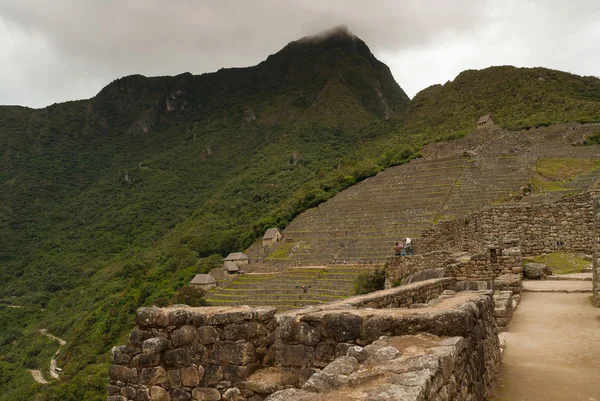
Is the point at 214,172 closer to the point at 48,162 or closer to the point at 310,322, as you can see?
the point at 48,162

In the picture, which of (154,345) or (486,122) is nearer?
(154,345)

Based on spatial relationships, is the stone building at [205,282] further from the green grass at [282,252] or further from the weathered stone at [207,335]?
the weathered stone at [207,335]

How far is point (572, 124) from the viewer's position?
55438mm

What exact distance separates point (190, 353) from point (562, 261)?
477 inches

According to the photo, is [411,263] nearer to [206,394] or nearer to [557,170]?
[206,394]

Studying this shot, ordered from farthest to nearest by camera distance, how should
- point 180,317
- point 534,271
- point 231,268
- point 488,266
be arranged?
point 231,268 < point 534,271 < point 488,266 < point 180,317

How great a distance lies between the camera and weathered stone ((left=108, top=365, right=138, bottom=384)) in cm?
454

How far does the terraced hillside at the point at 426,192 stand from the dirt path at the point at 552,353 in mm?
24529

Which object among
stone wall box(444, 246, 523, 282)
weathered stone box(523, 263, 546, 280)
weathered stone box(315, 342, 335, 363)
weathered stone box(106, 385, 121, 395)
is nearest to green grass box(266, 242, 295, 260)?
weathered stone box(523, 263, 546, 280)

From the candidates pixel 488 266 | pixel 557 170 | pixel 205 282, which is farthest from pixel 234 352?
pixel 205 282

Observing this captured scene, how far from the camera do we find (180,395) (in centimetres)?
438

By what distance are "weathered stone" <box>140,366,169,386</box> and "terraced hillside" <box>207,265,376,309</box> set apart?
24.7 metres

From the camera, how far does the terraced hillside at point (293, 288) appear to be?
3139cm

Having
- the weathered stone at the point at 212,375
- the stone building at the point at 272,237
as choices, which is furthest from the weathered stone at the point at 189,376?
the stone building at the point at 272,237
